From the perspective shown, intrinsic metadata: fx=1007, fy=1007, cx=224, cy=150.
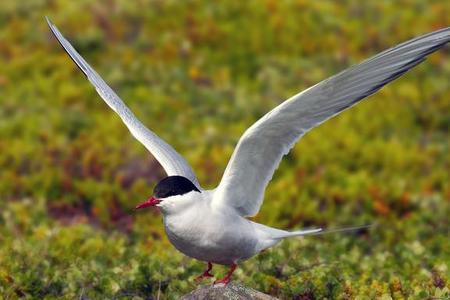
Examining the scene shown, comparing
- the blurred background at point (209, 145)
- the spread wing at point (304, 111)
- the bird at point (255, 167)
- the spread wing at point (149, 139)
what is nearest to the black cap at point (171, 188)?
the bird at point (255, 167)

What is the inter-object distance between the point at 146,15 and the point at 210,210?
30.6 feet

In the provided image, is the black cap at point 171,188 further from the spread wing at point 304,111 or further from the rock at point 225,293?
the rock at point 225,293

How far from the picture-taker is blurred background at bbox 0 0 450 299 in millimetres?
7188

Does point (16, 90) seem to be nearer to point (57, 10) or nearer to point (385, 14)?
point (57, 10)

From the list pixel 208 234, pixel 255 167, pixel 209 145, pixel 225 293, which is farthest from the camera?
pixel 209 145

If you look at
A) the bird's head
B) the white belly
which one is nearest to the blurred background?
the white belly

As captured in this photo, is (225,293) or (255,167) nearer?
(225,293)

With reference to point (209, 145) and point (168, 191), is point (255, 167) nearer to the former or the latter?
point (168, 191)

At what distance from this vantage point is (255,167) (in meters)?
6.21

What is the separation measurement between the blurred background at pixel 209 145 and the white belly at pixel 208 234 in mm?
629

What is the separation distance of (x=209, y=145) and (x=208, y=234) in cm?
625

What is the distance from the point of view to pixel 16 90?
1325 cm

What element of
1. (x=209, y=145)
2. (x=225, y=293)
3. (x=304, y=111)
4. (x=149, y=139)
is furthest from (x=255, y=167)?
(x=209, y=145)

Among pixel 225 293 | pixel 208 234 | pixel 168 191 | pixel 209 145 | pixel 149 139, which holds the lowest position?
pixel 225 293
